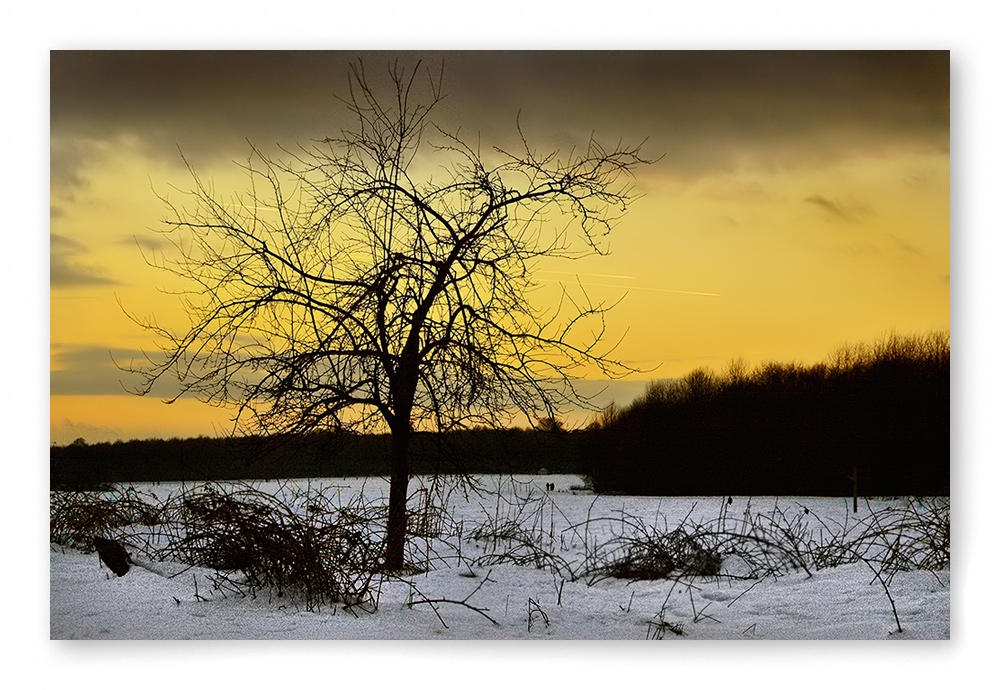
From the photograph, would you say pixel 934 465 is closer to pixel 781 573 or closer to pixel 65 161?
pixel 781 573

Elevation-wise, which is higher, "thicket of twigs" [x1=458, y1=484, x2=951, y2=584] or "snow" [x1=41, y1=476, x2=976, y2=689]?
"thicket of twigs" [x1=458, y1=484, x2=951, y2=584]

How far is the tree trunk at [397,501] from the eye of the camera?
5.97 m

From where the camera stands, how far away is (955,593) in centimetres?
602

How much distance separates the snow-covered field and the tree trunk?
51mm

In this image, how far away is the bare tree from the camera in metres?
5.97

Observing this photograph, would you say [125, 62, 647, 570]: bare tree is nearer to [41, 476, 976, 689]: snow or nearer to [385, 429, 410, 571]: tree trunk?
[385, 429, 410, 571]: tree trunk

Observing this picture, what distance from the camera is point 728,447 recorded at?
6031 mm

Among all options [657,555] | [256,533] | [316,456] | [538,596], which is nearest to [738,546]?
[657,555]

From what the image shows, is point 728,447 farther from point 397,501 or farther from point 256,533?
point 256,533

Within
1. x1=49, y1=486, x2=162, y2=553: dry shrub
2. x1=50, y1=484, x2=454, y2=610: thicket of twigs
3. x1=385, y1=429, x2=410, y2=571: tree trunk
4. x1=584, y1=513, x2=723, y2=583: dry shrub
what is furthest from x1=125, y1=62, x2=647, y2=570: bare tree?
x1=584, y1=513, x2=723, y2=583: dry shrub

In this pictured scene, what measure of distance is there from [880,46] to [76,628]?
365 centimetres

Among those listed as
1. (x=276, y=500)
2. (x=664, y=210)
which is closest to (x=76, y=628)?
(x=276, y=500)

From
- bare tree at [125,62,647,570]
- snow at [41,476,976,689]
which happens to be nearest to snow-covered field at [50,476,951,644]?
snow at [41,476,976,689]

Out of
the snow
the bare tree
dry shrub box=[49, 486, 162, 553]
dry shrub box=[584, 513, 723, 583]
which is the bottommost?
the snow
